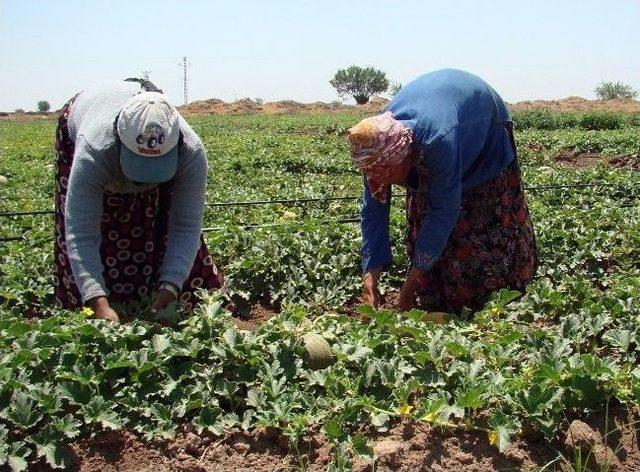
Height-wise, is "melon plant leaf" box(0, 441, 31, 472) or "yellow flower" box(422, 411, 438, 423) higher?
"yellow flower" box(422, 411, 438, 423)

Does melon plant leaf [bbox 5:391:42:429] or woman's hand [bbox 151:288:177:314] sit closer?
melon plant leaf [bbox 5:391:42:429]

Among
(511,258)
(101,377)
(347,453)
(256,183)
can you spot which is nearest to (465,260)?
(511,258)

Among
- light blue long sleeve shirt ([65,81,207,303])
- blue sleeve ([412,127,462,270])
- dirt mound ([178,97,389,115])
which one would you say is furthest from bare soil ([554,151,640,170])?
dirt mound ([178,97,389,115])

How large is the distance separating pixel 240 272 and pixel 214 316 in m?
1.95

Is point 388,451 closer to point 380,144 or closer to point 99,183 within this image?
point 380,144

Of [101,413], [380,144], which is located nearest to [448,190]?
[380,144]

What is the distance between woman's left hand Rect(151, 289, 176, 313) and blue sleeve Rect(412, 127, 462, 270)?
1.24 meters

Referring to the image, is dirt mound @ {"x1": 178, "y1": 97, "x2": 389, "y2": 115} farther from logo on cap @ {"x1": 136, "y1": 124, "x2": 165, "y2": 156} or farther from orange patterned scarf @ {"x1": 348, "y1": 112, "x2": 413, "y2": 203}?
logo on cap @ {"x1": 136, "y1": 124, "x2": 165, "y2": 156}

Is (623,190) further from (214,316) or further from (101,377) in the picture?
(101,377)

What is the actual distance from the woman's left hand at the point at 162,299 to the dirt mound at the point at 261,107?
41.6 metres

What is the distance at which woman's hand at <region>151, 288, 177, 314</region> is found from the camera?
359 cm

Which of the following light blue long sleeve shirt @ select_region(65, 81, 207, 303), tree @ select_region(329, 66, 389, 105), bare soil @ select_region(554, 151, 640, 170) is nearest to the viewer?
light blue long sleeve shirt @ select_region(65, 81, 207, 303)

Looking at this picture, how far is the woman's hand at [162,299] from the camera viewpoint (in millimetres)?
3594

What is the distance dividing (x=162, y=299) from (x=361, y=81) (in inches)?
2756
